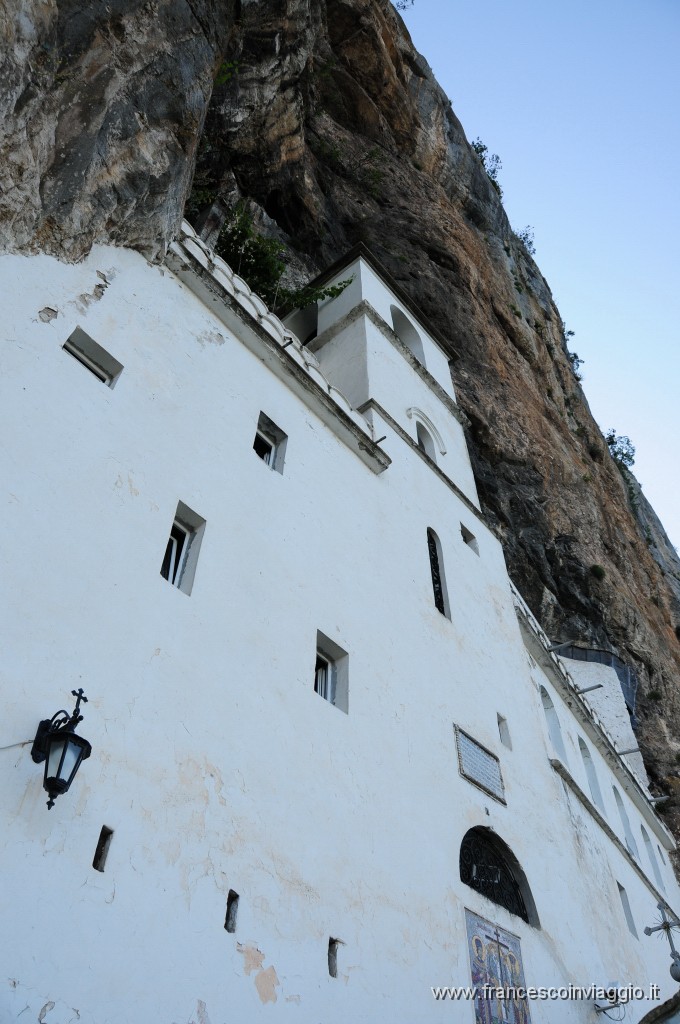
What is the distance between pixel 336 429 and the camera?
1053 cm

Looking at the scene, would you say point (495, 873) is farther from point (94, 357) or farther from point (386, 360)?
point (386, 360)

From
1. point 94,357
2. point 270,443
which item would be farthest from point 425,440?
point 94,357

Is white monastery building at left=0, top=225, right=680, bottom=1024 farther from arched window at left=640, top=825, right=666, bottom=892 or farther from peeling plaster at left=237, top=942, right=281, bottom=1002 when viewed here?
arched window at left=640, top=825, right=666, bottom=892

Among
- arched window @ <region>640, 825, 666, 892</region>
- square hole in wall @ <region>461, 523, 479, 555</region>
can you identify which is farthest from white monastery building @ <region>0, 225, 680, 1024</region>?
arched window @ <region>640, 825, 666, 892</region>

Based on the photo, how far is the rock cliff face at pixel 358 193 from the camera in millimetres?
7086

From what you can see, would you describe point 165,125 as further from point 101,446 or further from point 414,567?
point 414,567

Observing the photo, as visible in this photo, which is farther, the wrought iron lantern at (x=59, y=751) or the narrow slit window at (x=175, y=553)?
the narrow slit window at (x=175, y=553)

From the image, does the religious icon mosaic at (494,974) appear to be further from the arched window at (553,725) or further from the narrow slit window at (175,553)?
the arched window at (553,725)

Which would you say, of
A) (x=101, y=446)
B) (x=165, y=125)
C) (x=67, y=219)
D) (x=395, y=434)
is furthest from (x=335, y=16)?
(x=101, y=446)

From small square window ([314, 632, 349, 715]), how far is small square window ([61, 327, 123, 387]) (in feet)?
10.2

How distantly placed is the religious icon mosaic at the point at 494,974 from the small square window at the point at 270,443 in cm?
498

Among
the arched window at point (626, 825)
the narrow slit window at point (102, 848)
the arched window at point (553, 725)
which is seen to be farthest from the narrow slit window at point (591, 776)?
the narrow slit window at point (102, 848)

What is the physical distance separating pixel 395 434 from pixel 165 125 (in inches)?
225

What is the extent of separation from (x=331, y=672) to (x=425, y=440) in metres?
Result: 7.31
